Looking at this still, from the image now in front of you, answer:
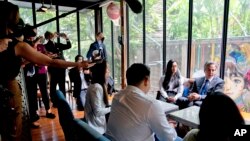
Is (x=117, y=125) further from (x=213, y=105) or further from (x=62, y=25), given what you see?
(x=62, y=25)

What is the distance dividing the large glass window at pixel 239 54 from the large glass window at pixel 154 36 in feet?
4.98

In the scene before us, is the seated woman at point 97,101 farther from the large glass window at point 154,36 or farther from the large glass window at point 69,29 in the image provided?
the large glass window at point 69,29

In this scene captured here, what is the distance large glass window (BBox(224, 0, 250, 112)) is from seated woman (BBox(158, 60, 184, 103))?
0.74m

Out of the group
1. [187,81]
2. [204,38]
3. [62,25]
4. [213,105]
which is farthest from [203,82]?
[62,25]

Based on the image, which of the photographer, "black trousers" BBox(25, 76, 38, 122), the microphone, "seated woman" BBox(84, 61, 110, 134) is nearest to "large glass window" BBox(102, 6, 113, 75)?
"black trousers" BBox(25, 76, 38, 122)

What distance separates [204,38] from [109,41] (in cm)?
299

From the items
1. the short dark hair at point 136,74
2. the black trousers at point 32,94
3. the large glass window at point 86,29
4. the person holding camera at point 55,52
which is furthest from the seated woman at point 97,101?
the large glass window at point 86,29

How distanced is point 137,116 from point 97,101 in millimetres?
813

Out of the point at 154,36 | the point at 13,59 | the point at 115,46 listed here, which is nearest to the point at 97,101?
the point at 13,59

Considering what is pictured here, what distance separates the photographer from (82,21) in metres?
6.18

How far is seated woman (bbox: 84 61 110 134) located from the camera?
2162 millimetres

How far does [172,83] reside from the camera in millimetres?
3742

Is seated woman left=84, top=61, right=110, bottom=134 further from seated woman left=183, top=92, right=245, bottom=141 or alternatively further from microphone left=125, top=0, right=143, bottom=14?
seated woman left=183, top=92, right=245, bottom=141

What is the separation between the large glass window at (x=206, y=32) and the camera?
365 cm
